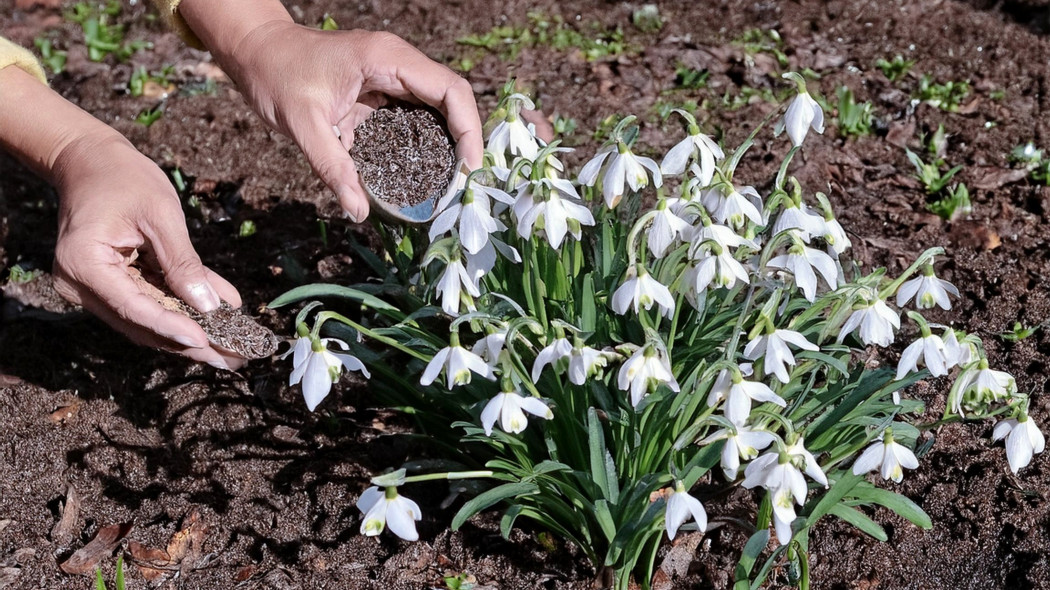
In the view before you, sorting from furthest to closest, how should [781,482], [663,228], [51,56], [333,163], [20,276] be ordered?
[51,56], [20,276], [333,163], [663,228], [781,482]

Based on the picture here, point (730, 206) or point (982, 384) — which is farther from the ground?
point (730, 206)

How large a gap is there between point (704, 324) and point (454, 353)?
2.16 feet

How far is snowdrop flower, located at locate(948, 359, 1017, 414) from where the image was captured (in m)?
1.82

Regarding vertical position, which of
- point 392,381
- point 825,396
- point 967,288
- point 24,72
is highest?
point 24,72

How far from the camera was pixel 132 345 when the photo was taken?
2891 mm

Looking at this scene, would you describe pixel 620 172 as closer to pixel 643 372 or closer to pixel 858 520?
pixel 643 372

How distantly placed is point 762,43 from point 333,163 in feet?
7.98

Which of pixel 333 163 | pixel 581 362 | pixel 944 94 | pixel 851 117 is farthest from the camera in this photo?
pixel 944 94

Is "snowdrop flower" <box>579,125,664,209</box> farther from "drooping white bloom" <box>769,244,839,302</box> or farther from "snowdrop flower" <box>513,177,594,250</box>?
"drooping white bloom" <box>769,244,839,302</box>

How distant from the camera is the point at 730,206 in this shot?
1922 mm

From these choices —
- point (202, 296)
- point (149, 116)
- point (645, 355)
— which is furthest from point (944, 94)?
point (149, 116)

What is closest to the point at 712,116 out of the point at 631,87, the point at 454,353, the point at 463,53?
the point at 631,87

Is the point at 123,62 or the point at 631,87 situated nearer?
the point at 631,87

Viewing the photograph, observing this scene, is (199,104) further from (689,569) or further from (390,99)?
(689,569)
